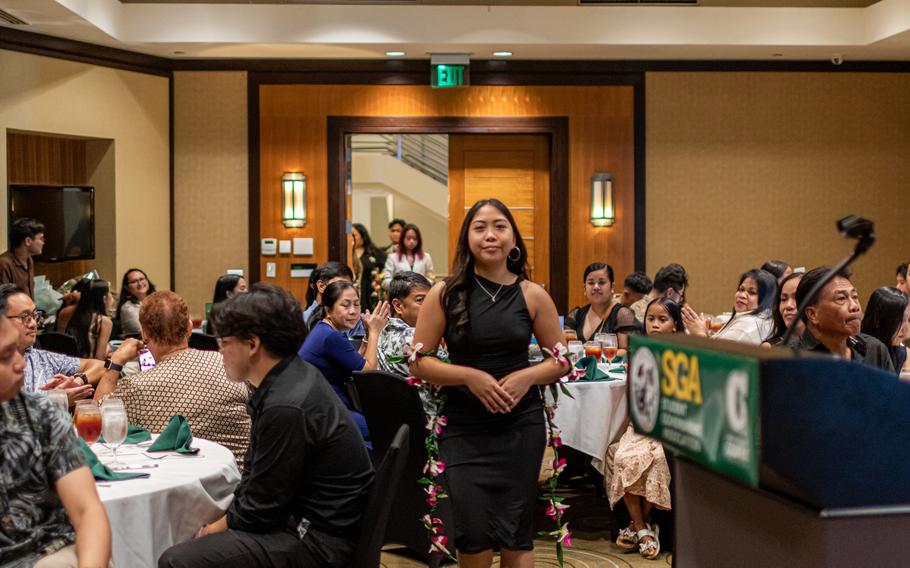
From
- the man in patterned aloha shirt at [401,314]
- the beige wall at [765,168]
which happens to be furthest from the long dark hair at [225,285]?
the beige wall at [765,168]

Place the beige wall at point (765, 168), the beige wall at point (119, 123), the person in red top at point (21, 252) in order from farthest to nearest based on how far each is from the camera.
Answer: the beige wall at point (765, 168) < the beige wall at point (119, 123) < the person in red top at point (21, 252)

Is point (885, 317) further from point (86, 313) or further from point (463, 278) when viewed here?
point (86, 313)

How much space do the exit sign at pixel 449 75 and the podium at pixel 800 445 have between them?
357 inches

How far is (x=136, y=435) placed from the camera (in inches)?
137

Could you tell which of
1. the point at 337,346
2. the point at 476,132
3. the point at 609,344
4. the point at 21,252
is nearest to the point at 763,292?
the point at 609,344

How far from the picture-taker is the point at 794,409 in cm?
113

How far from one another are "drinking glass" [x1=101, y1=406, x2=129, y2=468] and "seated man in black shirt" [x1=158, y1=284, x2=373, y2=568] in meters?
0.52

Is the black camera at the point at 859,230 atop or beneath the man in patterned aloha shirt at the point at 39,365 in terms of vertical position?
atop

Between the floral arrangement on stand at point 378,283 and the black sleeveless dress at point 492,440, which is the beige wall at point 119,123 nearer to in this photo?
the floral arrangement on stand at point 378,283

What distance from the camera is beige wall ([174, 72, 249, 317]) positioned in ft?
34.4

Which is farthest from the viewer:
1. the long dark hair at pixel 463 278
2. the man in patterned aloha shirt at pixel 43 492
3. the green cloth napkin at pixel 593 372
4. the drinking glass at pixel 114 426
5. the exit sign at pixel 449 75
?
the exit sign at pixel 449 75

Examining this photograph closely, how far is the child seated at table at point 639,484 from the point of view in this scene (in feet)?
15.8

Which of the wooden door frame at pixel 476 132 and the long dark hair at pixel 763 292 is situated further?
the wooden door frame at pixel 476 132

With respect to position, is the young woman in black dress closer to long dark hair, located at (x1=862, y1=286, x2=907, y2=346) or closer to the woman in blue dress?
the woman in blue dress
